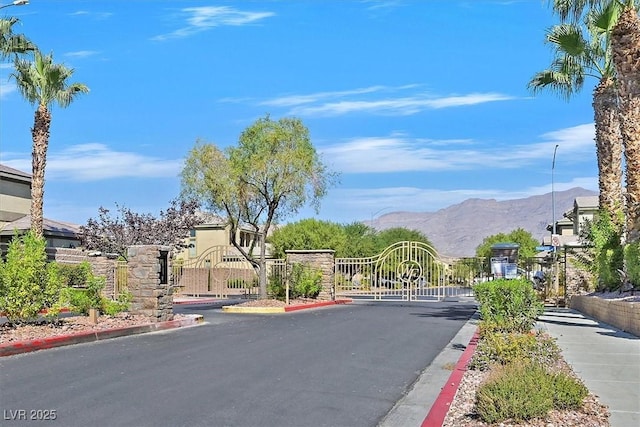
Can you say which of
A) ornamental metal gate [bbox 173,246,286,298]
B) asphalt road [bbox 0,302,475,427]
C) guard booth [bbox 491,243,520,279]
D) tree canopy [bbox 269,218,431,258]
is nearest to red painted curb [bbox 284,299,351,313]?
ornamental metal gate [bbox 173,246,286,298]

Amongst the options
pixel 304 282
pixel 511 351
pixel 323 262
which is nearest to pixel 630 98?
pixel 511 351

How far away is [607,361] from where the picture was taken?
480 inches

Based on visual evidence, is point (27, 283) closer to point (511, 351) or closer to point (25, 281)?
point (25, 281)

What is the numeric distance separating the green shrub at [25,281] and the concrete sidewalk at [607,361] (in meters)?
11.0

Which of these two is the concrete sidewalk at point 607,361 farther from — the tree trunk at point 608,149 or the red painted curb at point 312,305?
the red painted curb at point 312,305

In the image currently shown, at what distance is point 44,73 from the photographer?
32812 mm

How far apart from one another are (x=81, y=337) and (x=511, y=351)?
924cm

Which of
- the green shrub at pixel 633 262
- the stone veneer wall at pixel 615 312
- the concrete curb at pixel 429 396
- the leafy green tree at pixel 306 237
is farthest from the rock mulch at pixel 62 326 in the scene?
the leafy green tree at pixel 306 237

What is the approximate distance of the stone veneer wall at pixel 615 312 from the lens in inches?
643

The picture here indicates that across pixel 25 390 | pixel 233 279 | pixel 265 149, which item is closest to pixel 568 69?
pixel 265 149

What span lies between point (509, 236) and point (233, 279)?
205 feet

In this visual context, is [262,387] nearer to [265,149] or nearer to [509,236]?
[265,149]

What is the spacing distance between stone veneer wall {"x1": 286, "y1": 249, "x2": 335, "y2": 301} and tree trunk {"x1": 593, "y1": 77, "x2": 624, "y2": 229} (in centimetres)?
1325

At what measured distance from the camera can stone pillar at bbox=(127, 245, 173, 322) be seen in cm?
1953
